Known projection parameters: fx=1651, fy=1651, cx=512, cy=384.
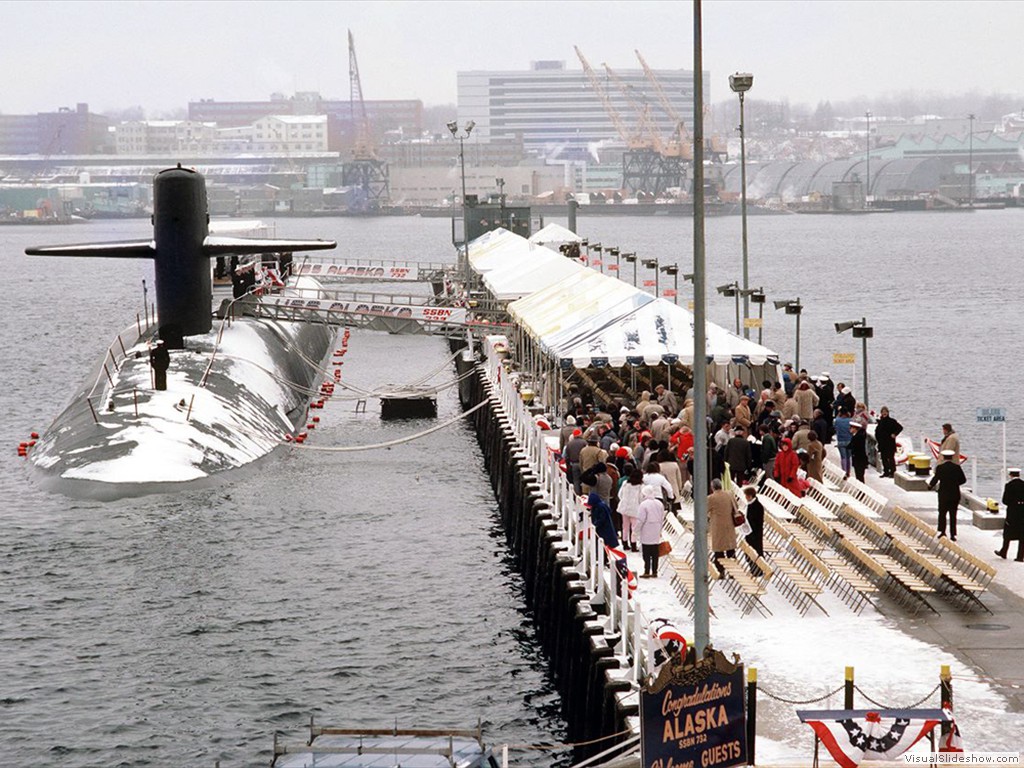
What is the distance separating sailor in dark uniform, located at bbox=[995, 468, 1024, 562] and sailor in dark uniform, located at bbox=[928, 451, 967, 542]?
98cm

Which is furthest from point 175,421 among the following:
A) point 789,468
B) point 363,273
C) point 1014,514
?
point 363,273

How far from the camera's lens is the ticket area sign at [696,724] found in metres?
15.1

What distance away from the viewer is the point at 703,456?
1747 centimetres

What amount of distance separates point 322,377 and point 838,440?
33.4 m

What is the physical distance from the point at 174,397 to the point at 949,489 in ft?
76.0

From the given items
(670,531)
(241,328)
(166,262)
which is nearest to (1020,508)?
(670,531)

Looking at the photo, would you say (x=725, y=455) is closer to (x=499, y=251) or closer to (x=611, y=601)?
(x=611, y=601)

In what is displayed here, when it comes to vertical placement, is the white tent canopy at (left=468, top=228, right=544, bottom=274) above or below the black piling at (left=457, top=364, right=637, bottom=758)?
above

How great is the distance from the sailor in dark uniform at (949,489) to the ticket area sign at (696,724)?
10960 millimetres

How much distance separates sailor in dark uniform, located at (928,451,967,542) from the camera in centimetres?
2545

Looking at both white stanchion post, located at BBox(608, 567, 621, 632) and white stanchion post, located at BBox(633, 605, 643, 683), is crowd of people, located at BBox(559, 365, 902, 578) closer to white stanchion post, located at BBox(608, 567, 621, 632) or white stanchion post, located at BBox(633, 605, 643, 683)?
white stanchion post, located at BBox(608, 567, 621, 632)

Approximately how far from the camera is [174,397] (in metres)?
42.7

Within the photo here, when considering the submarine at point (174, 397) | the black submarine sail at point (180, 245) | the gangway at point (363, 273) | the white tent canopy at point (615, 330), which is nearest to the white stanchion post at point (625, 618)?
the white tent canopy at point (615, 330)

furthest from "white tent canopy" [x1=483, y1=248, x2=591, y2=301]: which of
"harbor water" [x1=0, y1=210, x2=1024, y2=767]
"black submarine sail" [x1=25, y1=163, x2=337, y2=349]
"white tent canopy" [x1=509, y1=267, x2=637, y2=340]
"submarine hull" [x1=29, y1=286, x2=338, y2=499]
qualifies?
"black submarine sail" [x1=25, y1=163, x2=337, y2=349]
